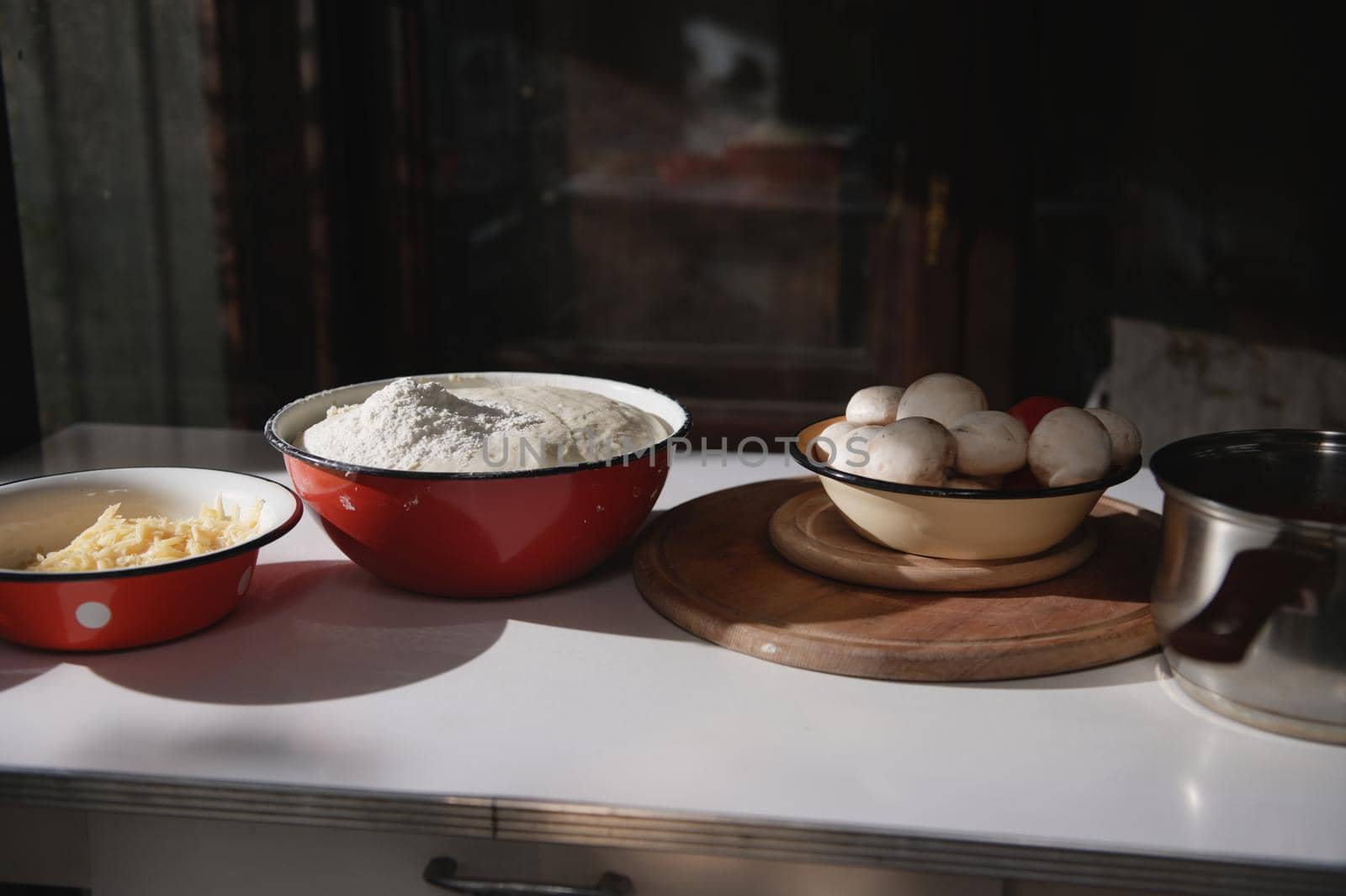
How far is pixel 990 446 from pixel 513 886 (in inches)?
18.9

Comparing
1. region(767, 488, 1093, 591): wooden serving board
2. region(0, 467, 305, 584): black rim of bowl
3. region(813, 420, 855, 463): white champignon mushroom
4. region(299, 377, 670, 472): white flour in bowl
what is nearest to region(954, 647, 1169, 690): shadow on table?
region(767, 488, 1093, 591): wooden serving board

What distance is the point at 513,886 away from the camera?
29.8 inches

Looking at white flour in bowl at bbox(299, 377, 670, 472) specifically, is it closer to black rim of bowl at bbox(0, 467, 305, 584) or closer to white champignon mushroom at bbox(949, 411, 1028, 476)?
black rim of bowl at bbox(0, 467, 305, 584)

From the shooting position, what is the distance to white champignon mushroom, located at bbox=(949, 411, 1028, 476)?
94 centimetres

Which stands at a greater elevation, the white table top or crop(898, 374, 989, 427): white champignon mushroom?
crop(898, 374, 989, 427): white champignon mushroom

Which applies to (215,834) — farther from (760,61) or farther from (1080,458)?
(760,61)

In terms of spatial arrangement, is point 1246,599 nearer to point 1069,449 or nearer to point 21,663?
A: point 1069,449

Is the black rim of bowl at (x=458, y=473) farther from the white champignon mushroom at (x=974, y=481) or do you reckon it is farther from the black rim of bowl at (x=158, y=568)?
the white champignon mushroom at (x=974, y=481)

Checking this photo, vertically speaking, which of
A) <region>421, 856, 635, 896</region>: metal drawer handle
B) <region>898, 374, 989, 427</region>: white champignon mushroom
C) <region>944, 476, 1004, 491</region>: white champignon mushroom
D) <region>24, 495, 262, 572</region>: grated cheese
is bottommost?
<region>421, 856, 635, 896</region>: metal drawer handle

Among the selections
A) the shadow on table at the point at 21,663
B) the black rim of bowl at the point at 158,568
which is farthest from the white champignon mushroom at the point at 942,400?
the shadow on table at the point at 21,663

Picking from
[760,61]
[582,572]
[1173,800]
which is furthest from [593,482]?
[760,61]

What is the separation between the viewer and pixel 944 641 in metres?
0.88

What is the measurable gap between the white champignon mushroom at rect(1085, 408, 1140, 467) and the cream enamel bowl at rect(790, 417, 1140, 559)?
0.01m

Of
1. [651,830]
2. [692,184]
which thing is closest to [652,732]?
[651,830]
